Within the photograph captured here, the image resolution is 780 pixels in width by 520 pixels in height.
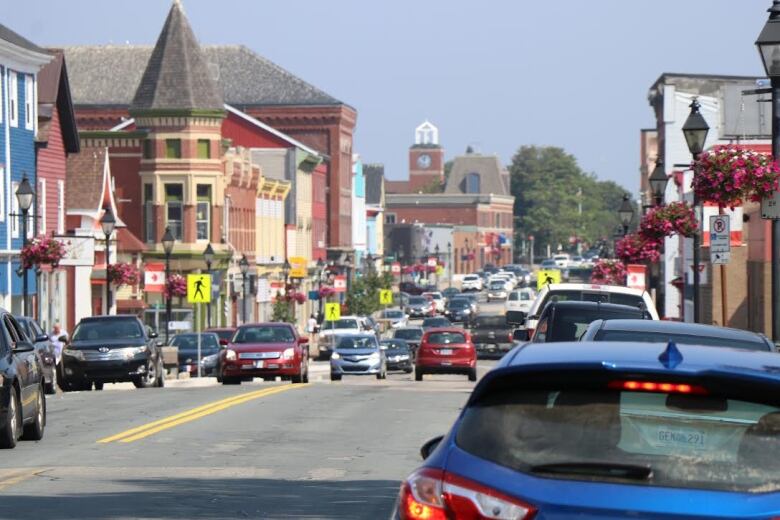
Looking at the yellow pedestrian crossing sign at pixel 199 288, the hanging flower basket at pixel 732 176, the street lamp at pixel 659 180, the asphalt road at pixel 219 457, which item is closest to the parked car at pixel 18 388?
the asphalt road at pixel 219 457

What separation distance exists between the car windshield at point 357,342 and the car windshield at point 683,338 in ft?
122

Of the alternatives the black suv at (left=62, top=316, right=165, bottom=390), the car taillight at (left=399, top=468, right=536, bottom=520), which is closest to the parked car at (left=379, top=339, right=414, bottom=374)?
the black suv at (left=62, top=316, right=165, bottom=390)

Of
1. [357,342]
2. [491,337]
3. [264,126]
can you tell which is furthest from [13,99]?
[264,126]

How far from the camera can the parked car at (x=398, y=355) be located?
5875 centimetres

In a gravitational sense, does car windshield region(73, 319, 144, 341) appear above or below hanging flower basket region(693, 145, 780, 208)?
below

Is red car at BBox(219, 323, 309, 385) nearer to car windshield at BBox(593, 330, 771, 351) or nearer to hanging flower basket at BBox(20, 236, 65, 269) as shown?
hanging flower basket at BBox(20, 236, 65, 269)

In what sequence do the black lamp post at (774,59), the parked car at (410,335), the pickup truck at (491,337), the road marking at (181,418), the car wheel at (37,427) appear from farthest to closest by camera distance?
the pickup truck at (491,337) < the parked car at (410,335) < the black lamp post at (774,59) < the road marking at (181,418) < the car wheel at (37,427)

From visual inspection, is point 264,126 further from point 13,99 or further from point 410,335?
point 13,99

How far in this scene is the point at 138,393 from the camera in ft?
102

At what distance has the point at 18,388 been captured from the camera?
1847 cm

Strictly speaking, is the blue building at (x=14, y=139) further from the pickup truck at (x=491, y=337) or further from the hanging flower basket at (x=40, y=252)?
the pickup truck at (x=491, y=337)

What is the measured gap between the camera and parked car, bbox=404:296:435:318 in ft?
344

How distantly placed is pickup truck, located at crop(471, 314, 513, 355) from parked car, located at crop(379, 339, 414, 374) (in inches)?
325

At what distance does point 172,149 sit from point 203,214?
3355mm
